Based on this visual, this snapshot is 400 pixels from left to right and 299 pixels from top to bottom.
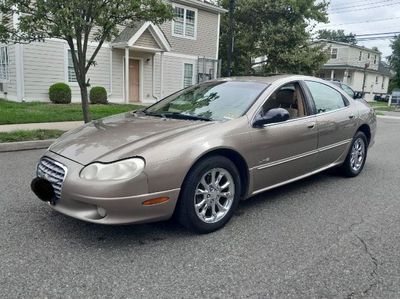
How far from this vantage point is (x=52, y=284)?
252cm

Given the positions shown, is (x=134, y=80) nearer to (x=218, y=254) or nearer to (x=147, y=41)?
(x=147, y=41)

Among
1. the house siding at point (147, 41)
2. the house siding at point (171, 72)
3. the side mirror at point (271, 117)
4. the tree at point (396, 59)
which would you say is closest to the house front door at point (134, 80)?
the house siding at point (171, 72)

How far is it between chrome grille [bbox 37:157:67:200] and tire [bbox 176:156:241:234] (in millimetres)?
1008

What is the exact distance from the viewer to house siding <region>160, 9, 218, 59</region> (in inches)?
754

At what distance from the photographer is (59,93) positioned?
14.5 metres

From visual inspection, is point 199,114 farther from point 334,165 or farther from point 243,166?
point 334,165

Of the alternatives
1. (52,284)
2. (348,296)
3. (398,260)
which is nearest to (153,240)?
(52,284)

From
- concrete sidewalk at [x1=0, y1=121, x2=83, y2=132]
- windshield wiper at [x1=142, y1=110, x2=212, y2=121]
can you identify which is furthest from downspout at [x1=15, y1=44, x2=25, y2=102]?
windshield wiper at [x1=142, y1=110, x2=212, y2=121]

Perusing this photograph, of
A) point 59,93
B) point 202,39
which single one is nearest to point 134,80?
point 59,93

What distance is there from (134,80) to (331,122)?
14647 millimetres

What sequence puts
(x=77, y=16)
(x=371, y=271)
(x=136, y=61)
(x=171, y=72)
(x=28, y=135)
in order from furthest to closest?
(x=171, y=72) → (x=136, y=61) → (x=28, y=135) → (x=77, y=16) → (x=371, y=271)

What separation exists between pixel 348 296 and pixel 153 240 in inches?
63.1

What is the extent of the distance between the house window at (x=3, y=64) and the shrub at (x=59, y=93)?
8.08ft

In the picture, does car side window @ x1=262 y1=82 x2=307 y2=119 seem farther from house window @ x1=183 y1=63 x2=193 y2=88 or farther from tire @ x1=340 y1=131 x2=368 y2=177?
house window @ x1=183 y1=63 x2=193 y2=88
